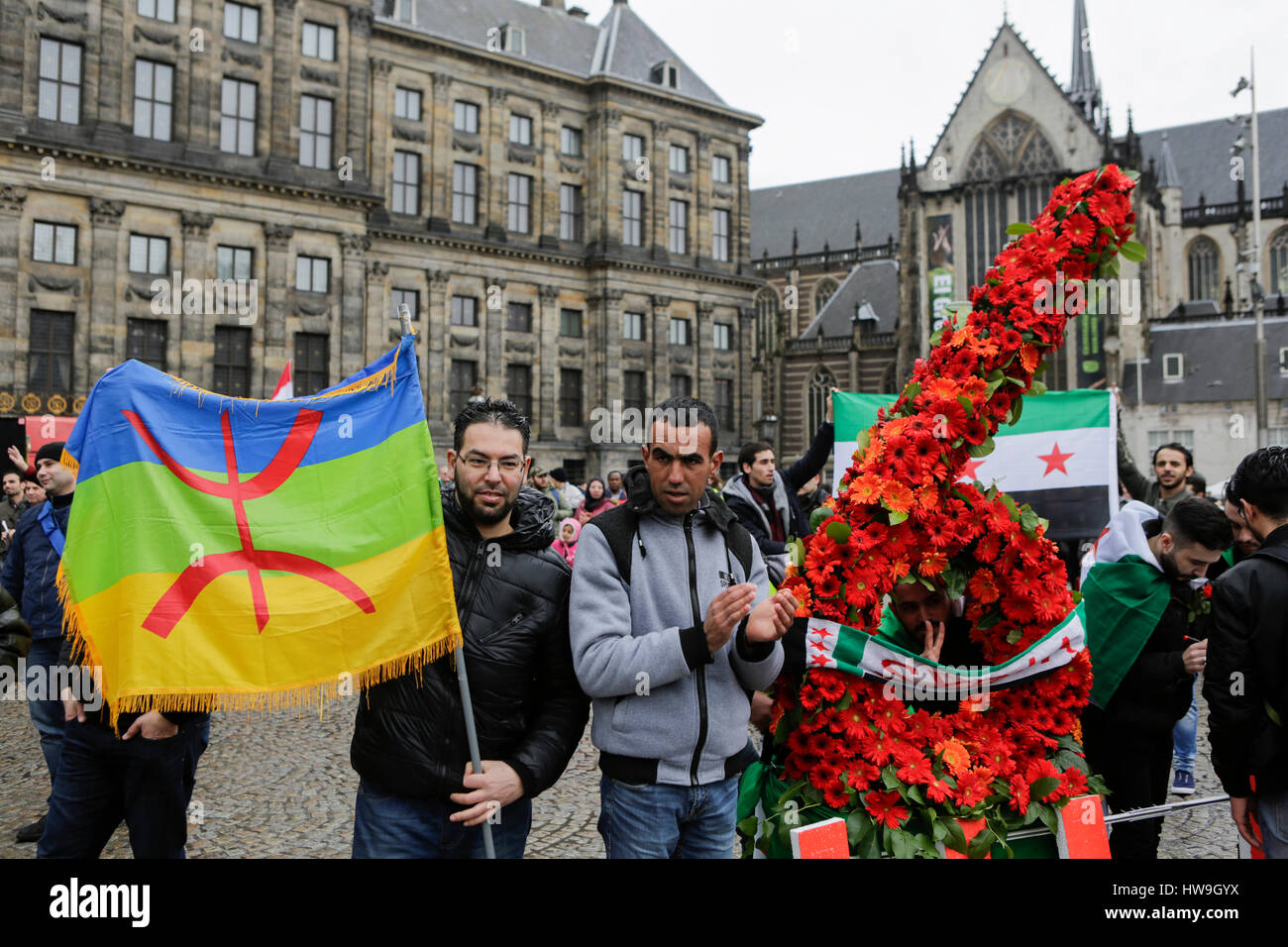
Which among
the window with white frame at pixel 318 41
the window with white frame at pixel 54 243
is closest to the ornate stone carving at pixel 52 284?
the window with white frame at pixel 54 243

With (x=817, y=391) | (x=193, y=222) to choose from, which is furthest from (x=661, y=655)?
(x=817, y=391)

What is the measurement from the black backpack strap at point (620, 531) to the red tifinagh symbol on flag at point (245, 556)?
81 centimetres

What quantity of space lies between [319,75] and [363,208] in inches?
179

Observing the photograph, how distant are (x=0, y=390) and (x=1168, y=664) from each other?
3112 cm

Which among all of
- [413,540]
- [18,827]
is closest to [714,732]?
[413,540]

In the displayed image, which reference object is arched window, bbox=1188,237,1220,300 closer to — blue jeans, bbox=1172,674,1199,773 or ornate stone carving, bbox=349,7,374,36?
ornate stone carving, bbox=349,7,374,36

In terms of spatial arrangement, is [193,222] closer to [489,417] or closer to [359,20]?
[359,20]

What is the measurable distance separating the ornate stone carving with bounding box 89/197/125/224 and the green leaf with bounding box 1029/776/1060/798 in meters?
31.9

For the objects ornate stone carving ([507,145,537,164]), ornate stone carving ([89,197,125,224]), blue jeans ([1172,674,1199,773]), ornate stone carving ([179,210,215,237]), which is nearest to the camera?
blue jeans ([1172,674,1199,773])

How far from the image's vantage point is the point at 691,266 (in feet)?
139

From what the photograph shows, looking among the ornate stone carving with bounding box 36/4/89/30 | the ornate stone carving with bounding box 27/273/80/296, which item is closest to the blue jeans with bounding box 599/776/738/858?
the ornate stone carving with bounding box 27/273/80/296

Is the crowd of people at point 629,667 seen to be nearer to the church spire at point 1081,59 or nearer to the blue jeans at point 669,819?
the blue jeans at point 669,819

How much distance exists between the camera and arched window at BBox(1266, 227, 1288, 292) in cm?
5840
